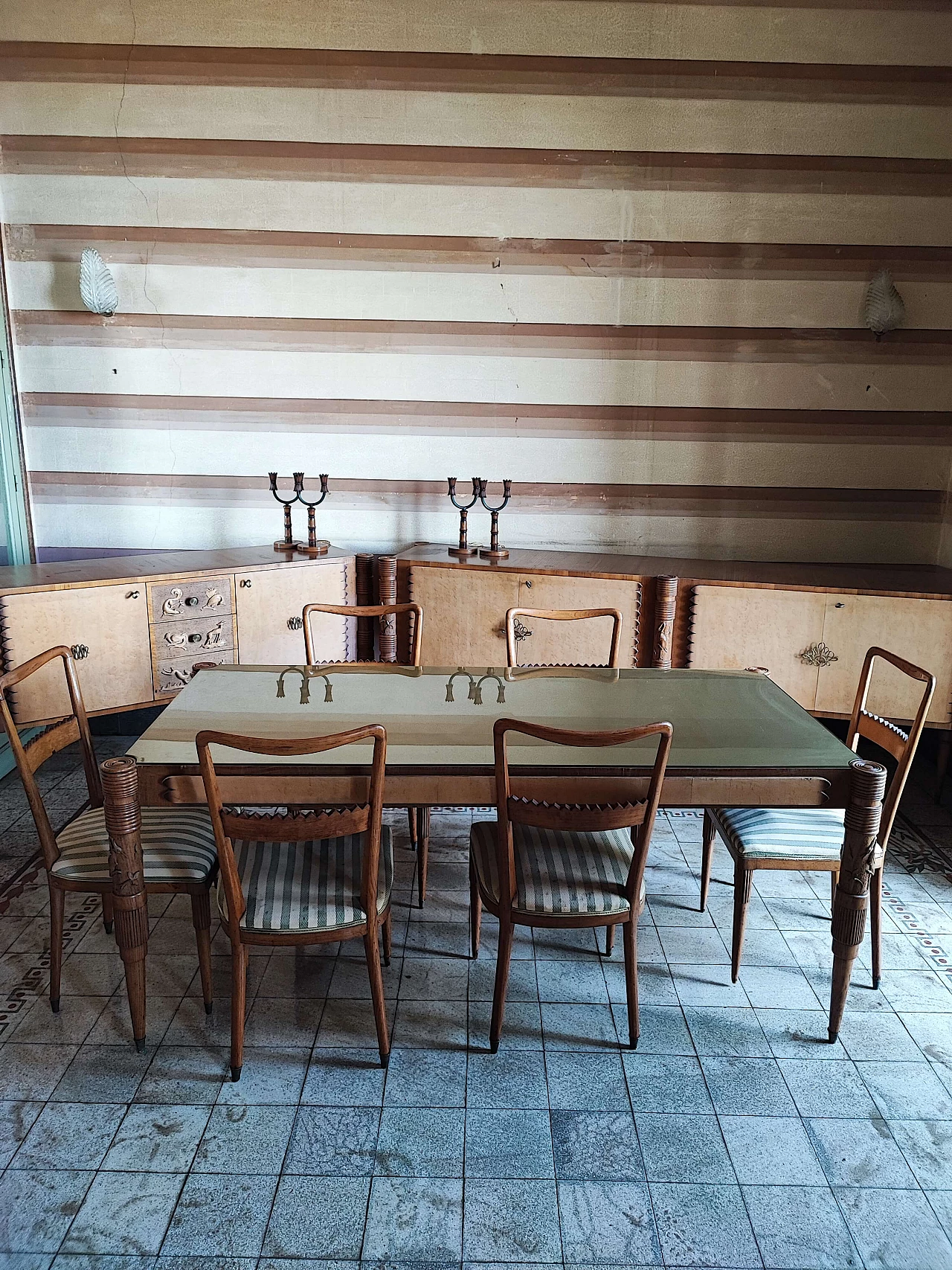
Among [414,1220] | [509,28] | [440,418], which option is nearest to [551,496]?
[440,418]

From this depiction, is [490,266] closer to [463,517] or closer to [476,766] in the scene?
[463,517]

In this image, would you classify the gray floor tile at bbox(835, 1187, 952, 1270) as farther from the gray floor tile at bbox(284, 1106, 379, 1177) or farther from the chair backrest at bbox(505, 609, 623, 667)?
the chair backrest at bbox(505, 609, 623, 667)

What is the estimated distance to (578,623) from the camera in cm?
416

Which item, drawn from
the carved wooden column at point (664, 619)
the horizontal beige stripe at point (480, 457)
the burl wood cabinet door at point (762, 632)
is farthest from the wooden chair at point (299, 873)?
the horizontal beige stripe at point (480, 457)

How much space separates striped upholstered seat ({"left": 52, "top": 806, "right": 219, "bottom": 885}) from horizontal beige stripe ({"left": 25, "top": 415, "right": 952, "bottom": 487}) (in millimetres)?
2338

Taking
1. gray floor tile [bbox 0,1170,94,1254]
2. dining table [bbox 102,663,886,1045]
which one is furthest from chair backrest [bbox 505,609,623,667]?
gray floor tile [bbox 0,1170,94,1254]

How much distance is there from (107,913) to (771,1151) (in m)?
1.87

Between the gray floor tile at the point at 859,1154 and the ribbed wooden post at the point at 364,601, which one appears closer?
the gray floor tile at the point at 859,1154

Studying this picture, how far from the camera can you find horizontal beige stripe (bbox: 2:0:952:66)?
408 cm

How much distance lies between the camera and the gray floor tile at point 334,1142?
2.02 metres

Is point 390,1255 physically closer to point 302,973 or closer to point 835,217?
point 302,973

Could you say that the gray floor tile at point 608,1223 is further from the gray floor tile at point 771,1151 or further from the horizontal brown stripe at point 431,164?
the horizontal brown stripe at point 431,164

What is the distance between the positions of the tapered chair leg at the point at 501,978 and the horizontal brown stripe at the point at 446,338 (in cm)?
292

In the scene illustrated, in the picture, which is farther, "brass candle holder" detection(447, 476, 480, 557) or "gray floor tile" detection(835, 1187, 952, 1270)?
"brass candle holder" detection(447, 476, 480, 557)
